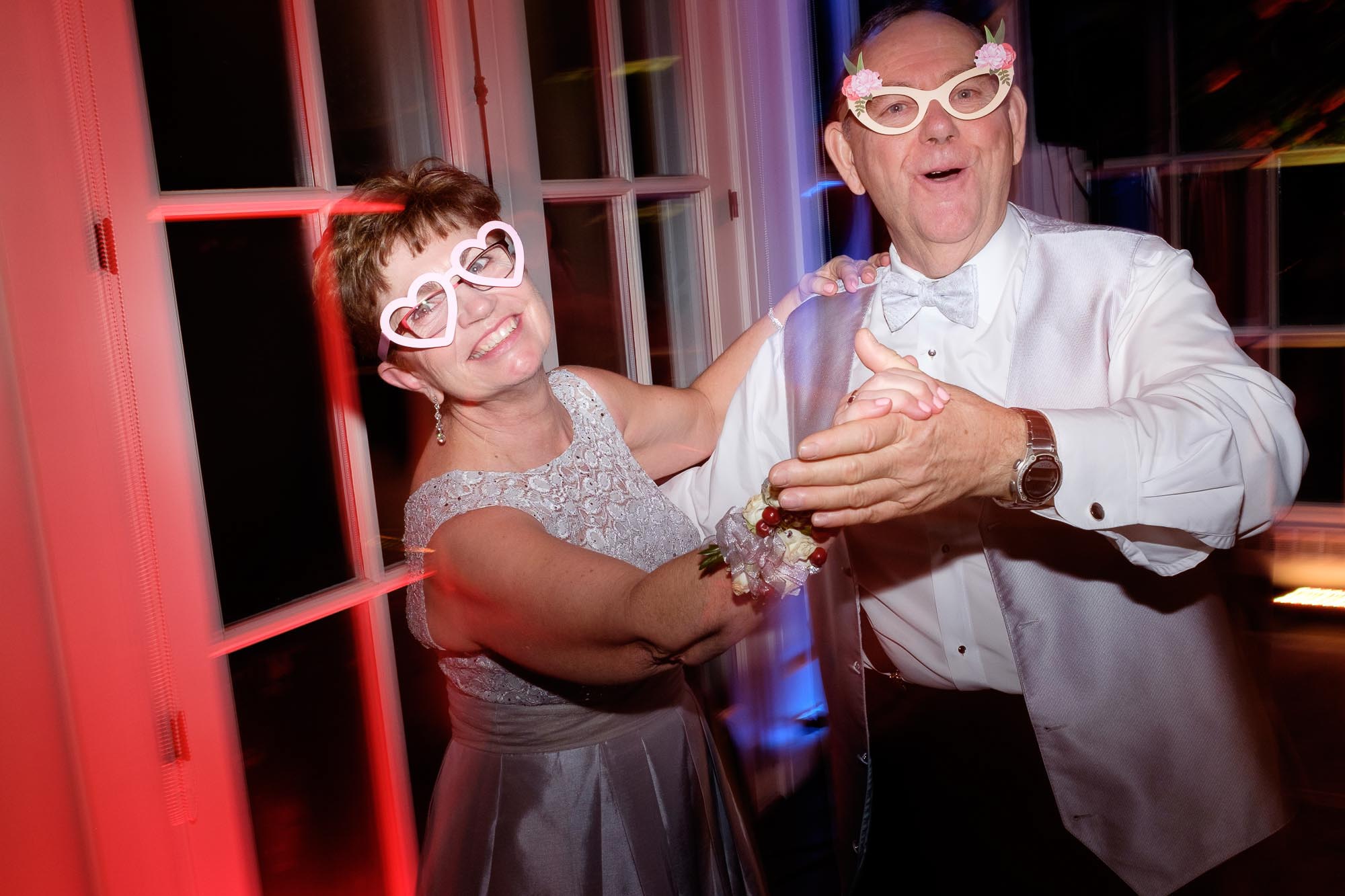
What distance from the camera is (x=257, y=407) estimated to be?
1274mm

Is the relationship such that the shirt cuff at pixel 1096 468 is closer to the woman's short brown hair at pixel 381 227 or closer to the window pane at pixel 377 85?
the woman's short brown hair at pixel 381 227

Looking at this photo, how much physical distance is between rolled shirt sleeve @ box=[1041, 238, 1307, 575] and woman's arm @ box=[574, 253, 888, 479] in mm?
666

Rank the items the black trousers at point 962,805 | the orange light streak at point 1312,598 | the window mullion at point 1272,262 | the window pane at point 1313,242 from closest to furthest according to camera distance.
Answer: the black trousers at point 962,805 → the window pane at point 1313,242 → the window mullion at point 1272,262 → the orange light streak at point 1312,598

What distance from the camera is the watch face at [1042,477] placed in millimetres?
895

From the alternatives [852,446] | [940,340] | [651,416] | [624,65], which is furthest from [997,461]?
[624,65]

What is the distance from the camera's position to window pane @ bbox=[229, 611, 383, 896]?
4.22 ft

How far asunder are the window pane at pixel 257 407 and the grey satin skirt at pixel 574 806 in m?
0.38

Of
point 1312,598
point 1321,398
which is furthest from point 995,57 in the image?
point 1312,598

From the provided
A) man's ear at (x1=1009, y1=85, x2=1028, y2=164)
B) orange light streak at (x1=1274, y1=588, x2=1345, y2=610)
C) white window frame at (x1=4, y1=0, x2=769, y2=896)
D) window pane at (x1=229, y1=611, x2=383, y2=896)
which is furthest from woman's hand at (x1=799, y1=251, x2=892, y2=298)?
orange light streak at (x1=1274, y1=588, x2=1345, y2=610)

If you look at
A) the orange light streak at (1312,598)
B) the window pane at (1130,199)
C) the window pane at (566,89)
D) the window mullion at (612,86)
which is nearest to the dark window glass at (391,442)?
the window pane at (566,89)

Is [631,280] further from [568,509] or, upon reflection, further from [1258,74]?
[1258,74]

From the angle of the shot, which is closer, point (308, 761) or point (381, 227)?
point (381, 227)

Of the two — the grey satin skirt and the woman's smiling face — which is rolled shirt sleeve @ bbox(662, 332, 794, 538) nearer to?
the grey satin skirt

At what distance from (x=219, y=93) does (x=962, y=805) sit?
176cm
